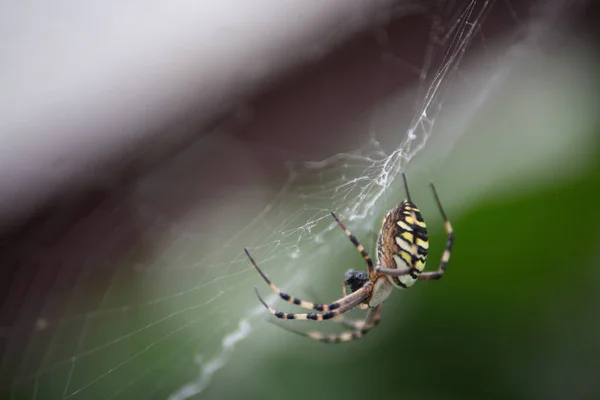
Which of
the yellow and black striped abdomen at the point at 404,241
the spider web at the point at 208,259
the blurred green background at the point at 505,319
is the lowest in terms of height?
the blurred green background at the point at 505,319

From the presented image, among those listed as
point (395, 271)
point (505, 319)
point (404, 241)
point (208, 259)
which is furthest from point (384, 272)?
point (208, 259)

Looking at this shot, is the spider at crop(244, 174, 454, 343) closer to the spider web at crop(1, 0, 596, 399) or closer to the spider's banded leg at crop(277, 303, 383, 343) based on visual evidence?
the spider's banded leg at crop(277, 303, 383, 343)

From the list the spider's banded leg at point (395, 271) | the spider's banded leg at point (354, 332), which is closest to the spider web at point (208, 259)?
the spider's banded leg at point (354, 332)

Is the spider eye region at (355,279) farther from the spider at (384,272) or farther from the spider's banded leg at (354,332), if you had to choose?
the spider's banded leg at (354,332)

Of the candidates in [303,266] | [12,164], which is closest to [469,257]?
[303,266]

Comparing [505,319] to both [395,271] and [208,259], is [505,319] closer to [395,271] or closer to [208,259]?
[395,271]

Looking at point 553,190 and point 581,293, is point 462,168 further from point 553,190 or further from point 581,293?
point 581,293

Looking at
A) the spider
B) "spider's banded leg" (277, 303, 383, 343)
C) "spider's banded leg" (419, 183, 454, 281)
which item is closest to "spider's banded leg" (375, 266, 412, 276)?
the spider
